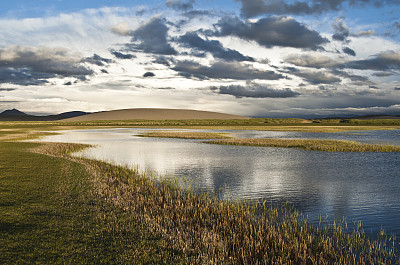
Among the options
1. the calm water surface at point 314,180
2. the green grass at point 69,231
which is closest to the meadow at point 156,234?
the green grass at point 69,231

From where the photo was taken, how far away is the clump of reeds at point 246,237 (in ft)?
38.2

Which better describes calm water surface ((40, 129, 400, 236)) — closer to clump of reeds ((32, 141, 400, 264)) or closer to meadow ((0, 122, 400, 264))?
meadow ((0, 122, 400, 264))

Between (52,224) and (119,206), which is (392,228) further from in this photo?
(52,224)

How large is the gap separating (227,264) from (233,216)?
17.0 ft

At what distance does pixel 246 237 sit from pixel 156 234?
3.84 meters

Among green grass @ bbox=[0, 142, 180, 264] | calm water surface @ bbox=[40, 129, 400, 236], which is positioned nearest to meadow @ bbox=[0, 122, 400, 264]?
green grass @ bbox=[0, 142, 180, 264]

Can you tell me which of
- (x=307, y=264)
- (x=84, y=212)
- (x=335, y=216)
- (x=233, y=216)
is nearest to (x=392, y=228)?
(x=335, y=216)

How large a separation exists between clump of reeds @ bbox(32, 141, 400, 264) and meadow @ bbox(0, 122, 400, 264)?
0.04 meters

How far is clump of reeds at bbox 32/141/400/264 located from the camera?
38.2 ft

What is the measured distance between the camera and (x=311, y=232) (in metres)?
14.8

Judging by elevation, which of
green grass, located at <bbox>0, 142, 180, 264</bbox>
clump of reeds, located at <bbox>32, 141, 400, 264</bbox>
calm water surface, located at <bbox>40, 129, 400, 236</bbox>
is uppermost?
green grass, located at <bbox>0, 142, 180, 264</bbox>

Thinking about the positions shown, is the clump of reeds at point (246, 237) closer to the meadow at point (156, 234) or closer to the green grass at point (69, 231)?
the meadow at point (156, 234)

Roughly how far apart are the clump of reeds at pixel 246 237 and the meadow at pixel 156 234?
0.04 metres

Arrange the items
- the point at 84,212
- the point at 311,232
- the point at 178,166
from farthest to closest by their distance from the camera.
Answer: the point at 178,166 < the point at 84,212 < the point at 311,232
